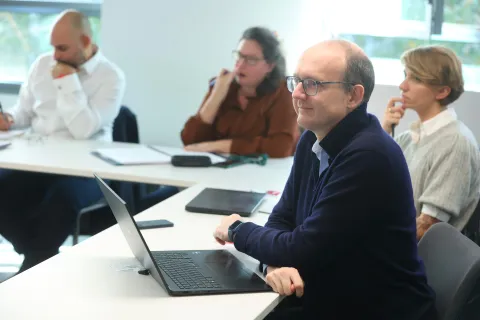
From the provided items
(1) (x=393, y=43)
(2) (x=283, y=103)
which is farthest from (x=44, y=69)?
(1) (x=393, y=43)

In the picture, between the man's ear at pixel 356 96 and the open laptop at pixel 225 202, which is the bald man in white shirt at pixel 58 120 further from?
the man's ear at pixel 356 96

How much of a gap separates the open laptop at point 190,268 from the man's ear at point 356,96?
53cm

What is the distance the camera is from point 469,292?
1816 millimetres

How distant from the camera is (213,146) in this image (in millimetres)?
3494

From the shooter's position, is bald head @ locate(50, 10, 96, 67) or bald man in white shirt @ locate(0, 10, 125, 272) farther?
bald head @ locate(50, 10, 96, 67)

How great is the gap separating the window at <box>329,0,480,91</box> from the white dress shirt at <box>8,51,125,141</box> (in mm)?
1448

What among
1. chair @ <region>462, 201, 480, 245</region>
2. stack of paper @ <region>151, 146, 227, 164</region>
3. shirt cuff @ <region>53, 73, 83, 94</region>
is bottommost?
chair @ <region>462, 201, 480, 245</region>

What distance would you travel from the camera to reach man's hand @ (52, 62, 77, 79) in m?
3.70

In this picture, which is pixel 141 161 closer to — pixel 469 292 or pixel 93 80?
pixel 93 80

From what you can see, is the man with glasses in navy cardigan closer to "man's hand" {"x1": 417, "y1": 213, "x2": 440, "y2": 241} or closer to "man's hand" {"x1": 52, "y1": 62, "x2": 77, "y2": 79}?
"man's hand" {"x1": 417, "y1": 213, "x2": 440, "y2": 241}

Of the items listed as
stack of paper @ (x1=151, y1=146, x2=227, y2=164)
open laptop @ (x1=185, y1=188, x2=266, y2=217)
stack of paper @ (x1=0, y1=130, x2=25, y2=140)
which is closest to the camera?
open laptop @ (x1=185, y1=188, x2=266, y2=217)

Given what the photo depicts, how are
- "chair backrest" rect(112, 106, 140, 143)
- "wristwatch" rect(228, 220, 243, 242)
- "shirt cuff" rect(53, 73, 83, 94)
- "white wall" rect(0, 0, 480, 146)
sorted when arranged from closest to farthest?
1. "wristwatch" rect(228, 220, 243, 242)
2. "shirt cuff" rect(53, 73, 83, 94)
3. "chair backrest" rect(112, 106, 140, 143)
4. "white wall" rect(0, 0, 480, 146)

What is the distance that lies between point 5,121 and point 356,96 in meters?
2.39

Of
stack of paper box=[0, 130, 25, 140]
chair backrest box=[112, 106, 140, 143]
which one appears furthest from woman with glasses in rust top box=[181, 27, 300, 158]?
stack of paper box=[0, 130, 25, 140]
